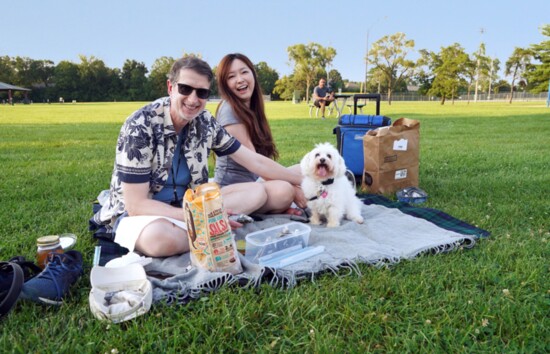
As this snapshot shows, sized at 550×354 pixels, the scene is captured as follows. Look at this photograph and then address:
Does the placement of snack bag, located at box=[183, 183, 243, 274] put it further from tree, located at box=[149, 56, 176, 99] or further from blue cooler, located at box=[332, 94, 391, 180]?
tree, located at box=[149, 56, 176, 99]

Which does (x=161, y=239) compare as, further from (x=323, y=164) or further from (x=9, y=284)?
(x=323, y=164)

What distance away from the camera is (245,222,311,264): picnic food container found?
230 cm

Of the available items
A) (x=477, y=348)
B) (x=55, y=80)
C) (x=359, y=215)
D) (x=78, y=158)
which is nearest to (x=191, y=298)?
(x=477, y=348)

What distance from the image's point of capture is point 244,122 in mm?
3105

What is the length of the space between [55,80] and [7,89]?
15.1 meters

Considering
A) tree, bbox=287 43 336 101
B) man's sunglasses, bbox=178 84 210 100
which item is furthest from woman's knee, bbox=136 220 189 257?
tree, bbox=287 43 336 101

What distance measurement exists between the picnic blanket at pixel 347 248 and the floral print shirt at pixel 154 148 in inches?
19.6

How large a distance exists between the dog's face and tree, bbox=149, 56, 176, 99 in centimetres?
5628

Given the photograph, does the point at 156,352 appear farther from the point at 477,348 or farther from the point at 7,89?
the point at 7,89

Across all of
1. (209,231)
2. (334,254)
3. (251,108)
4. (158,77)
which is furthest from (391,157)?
(158,77)

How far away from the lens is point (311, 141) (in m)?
7.75

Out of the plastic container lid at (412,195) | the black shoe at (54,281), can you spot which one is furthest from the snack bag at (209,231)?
the plastic container lid at (412,195)

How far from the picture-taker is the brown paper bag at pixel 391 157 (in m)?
3.72

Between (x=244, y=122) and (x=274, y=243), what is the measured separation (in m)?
1.17
